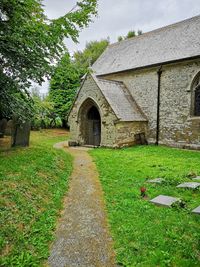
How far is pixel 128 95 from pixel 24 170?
12036mm

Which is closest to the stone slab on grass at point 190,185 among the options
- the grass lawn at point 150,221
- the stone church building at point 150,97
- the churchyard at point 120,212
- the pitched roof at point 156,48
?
the churchyard at point 120,212

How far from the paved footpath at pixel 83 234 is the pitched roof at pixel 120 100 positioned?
858 cm

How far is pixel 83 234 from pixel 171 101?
12.8 meters

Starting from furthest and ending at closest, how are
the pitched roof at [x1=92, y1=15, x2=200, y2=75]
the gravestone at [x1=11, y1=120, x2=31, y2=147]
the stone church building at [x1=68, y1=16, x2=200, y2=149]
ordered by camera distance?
the pitched roof at [x1=92, y1=15, x2=200, y2=75] < the stone church building at [x1=68, y1=16, x2=200, y2=149] < the gravestone at [x1=11, y1=120, x2=31, y2=147]

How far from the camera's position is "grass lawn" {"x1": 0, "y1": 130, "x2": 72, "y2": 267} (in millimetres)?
3609

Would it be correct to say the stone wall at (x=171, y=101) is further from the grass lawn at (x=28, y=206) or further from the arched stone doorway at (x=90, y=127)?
the grass lawn at (x=28, y=206)

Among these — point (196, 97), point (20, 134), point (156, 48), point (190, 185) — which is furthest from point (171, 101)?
point (20, 134)

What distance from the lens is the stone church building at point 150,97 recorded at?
46.9 ft

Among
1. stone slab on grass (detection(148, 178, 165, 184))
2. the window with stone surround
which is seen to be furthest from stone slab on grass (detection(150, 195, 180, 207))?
the window with stone surround

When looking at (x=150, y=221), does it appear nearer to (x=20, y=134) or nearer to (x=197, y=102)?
(x=20, y=134)

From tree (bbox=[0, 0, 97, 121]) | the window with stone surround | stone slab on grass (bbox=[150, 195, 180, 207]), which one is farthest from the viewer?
the window with stone surround

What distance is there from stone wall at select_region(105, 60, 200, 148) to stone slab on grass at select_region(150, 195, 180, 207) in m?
9.10

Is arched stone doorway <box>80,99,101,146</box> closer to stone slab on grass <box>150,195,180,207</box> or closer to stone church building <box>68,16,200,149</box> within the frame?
stone church building <box>68,16,200,149</box>

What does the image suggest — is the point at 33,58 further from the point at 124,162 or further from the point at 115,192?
the point at 124,162
